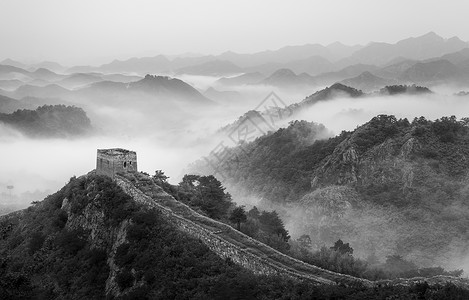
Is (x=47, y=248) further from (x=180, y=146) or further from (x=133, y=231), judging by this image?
(x=180, y=146)

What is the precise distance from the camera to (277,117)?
409 feet

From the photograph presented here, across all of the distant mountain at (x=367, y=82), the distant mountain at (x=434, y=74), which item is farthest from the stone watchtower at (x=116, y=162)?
the distant mountain at (x=434, y=74)

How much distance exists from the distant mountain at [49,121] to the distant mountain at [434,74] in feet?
378

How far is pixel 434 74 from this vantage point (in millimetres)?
164625

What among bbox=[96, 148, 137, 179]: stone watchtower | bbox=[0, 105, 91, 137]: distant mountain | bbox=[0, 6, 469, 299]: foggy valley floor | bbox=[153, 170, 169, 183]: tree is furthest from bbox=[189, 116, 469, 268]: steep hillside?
bbox=[0, 105, 91, 137]: distant mountain

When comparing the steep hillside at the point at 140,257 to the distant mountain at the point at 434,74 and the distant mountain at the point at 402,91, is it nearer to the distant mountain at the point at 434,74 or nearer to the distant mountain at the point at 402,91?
the distant mountain at the point at 402,91

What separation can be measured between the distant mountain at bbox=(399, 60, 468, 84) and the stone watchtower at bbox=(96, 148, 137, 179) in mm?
134801

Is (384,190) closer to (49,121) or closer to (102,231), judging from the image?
(102,231)

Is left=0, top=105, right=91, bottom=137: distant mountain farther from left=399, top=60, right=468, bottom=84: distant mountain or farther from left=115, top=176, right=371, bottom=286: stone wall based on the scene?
left=115, top=176, right=371, bottom=286: stone wall

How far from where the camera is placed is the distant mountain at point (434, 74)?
523ft

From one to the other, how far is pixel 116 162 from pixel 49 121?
152m

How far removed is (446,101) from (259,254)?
9381 centimetres

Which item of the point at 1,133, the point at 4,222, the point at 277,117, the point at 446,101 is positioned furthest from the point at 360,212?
the point at 1,133

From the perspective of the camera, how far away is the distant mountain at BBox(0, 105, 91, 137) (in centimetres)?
17638
